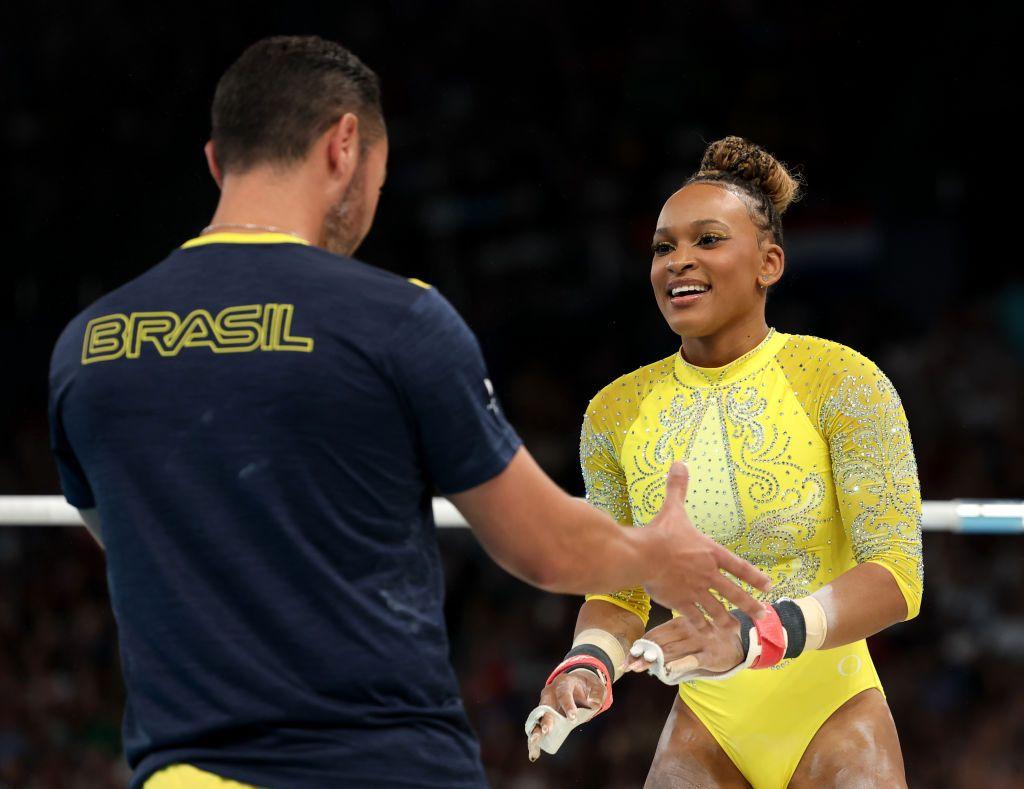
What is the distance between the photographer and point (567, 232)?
27.4 feet

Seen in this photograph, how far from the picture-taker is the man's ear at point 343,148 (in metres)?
1.82

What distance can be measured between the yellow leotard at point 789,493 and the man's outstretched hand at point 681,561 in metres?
0.55

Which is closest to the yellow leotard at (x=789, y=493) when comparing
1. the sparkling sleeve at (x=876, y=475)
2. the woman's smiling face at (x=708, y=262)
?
the sparkling sleeve at (x=876, y=475)

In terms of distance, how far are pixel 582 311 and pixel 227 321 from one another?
6437 millimetres

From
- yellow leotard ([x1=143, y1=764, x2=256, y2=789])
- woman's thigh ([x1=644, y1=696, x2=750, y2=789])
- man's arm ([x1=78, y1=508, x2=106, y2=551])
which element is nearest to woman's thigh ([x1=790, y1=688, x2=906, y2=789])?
woman's thigh ([x1=644, y1=696, x2=750, y2=789])

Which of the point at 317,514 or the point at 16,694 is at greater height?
the point at 317,514

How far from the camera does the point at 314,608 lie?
1628 millimetres

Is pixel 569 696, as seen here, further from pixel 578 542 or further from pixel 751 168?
pixel 751 168

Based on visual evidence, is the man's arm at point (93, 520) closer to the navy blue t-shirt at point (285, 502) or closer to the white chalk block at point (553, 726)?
the navy blue t-shirt at point (285, 502)

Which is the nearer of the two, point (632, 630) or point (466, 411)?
point (466, 411)

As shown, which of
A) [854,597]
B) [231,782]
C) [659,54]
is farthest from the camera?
[659,54]

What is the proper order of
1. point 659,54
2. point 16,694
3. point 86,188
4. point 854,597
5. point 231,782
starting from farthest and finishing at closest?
point 86,188
point 659,54
point 16,694
point 854,597
point 231,782

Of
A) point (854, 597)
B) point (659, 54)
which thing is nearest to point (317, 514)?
point (854, 597)

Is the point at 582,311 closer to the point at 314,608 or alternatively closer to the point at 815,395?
the point at 815,395
